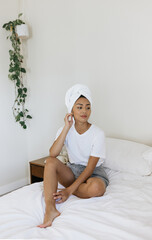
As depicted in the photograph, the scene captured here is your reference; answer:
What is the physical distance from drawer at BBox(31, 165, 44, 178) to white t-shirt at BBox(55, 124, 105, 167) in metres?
0.69

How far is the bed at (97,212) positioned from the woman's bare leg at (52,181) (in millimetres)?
42

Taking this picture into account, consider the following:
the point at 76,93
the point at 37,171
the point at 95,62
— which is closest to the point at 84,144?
the point at 76,93

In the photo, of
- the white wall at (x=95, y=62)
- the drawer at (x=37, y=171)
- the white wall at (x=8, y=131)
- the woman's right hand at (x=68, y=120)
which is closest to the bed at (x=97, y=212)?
the woman's right hand at (x=68, y=120)

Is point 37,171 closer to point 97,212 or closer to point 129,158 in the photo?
point 129,158

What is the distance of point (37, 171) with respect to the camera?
7.64ft

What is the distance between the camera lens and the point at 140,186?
155 cm

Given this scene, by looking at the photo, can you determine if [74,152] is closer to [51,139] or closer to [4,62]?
[51,139]

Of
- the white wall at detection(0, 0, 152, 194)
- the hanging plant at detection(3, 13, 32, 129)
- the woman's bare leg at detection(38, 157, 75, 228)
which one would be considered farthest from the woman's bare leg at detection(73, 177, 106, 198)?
the hanging plant at detection(3, 13, 32, 129)

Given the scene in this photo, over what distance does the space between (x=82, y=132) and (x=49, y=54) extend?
53.5 inches

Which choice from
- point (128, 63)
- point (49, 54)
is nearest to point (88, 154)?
point (128, 63)

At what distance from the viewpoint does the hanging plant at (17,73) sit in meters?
2.62

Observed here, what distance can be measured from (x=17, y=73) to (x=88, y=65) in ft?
2.73

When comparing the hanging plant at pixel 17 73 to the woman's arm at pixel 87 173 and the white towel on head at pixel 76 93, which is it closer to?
the white towel on head at pixel 76 93

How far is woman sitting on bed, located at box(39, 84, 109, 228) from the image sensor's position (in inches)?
57.2
